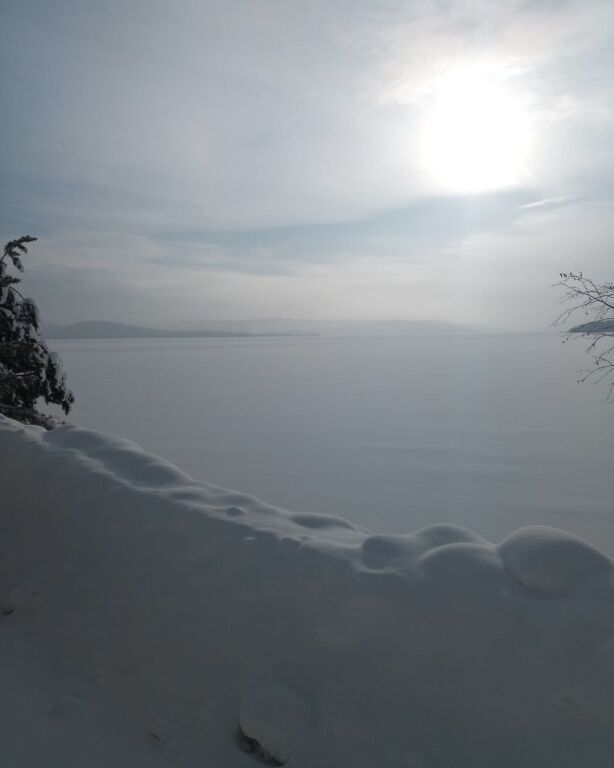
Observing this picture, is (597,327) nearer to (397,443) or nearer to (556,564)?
(556,564)

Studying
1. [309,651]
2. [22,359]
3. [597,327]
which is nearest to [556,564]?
[309,651]

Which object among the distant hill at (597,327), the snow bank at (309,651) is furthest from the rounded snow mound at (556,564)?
the distant hill at (597,327)

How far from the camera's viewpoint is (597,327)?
598cm

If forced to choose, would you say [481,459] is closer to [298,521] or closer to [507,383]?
[298,521]

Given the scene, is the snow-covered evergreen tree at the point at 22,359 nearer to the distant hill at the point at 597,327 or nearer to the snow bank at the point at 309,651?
the snow bank at the point at 309,651

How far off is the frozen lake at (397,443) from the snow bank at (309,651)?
484cm

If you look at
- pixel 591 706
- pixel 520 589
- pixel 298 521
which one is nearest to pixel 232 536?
pixel 298 521

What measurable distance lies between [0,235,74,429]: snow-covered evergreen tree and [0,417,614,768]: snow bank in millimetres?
6842

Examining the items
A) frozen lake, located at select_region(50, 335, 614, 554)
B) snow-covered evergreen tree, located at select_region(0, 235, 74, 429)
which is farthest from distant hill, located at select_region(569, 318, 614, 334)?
snow-covered evergreen tree, located at select_region(0, 235, 74, 429)

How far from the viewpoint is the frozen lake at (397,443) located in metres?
8.80

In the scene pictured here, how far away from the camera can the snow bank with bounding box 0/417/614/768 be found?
2.44 m

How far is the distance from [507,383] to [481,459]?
1330cm

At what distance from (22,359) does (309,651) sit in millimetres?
9151

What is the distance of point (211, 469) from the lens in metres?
11.2
